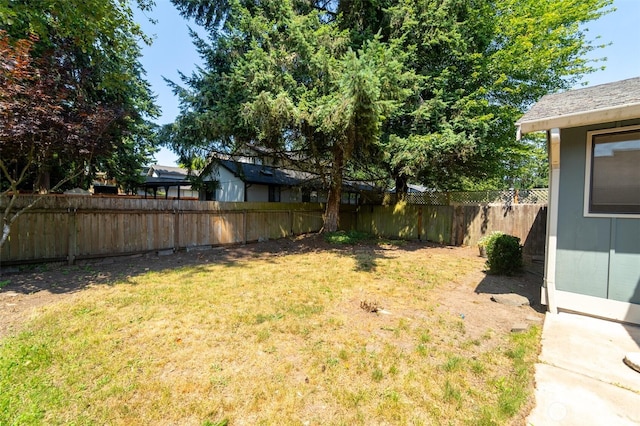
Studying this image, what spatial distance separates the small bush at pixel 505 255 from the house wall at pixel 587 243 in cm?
189

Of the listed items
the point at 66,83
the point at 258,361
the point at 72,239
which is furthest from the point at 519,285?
the point at 72,239

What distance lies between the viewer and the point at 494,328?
371 cm

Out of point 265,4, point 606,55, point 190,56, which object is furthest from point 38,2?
point 606,55

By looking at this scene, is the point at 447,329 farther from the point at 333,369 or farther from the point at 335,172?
the point at 335,172

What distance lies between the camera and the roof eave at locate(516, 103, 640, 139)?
3418mm

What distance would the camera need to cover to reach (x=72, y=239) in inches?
255

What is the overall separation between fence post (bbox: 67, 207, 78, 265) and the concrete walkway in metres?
8.48

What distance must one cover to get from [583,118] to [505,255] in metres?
3.19

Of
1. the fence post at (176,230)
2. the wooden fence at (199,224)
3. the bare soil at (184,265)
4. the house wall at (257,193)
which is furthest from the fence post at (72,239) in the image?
the house wall at (257,193)

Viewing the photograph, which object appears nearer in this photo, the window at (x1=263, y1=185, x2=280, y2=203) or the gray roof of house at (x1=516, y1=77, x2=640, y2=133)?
the gray roof of house at (x1=516, y1=77, x2=640, y2=133)

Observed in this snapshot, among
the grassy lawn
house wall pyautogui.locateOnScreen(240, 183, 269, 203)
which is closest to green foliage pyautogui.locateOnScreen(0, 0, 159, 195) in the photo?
the grassy lawn

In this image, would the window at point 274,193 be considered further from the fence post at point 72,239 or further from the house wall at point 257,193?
the fence post at point 72,239

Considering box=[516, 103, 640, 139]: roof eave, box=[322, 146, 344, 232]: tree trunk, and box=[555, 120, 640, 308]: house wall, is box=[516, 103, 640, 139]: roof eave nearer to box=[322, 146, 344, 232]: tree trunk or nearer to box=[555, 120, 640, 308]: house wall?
box=[555, 120, 640, 308]: house wall

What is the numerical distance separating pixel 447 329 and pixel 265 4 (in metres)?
10.0
